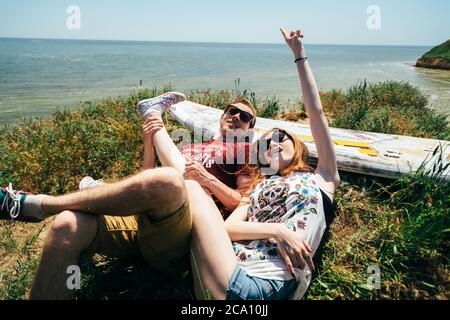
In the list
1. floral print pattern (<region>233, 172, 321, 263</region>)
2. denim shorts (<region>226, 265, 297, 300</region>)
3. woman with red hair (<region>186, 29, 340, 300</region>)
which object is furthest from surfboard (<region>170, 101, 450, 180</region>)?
denim shorts (<region>226, 265, 297, 300</region>)

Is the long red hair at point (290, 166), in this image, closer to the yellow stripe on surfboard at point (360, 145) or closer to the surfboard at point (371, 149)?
the surfboard at point (371, 149)

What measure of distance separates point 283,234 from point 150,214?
822mm

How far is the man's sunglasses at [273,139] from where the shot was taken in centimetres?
266

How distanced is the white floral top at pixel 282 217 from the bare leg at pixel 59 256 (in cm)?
97

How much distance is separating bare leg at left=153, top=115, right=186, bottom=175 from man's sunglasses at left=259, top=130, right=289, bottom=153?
69 cm

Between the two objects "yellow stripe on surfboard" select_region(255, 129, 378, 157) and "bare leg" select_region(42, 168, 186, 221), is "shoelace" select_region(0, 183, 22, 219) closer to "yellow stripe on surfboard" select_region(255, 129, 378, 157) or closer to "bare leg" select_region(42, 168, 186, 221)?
"bare leg" select_region(42, 168, 186, 221)

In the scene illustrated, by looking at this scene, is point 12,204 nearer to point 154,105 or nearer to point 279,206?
point 154,105

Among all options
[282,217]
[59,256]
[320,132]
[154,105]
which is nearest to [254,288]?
[282,217]

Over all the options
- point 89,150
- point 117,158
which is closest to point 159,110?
point 117,158

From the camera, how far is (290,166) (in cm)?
254

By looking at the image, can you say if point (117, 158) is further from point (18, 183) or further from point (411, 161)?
point (411, 161)
